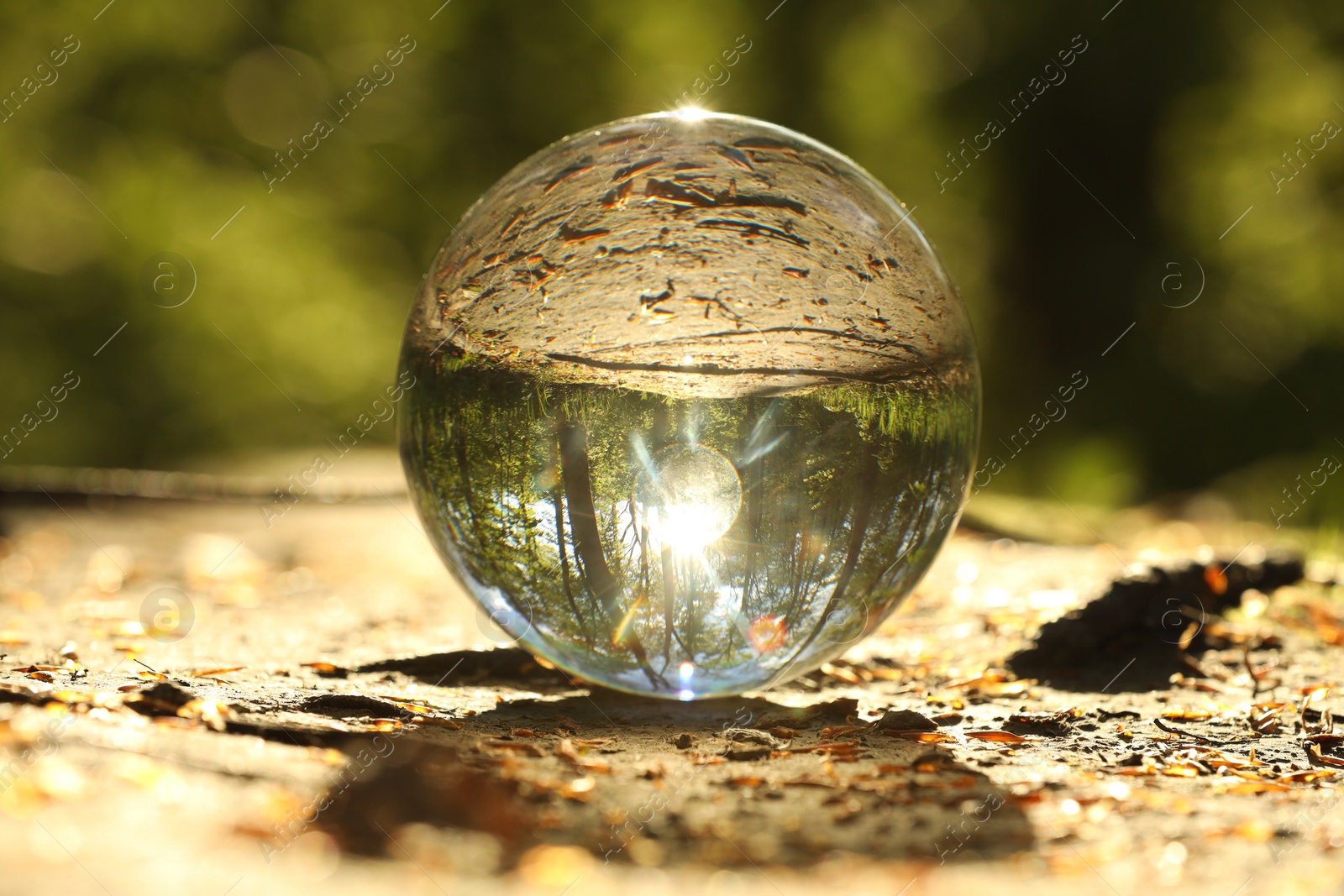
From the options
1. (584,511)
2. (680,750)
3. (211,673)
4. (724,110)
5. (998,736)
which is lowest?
(998,736)

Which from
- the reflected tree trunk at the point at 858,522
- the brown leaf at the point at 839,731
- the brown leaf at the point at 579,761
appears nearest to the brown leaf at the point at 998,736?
the brown leaf at the point at 839,731

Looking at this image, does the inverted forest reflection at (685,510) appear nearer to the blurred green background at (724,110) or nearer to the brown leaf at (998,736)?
the brown leaf at (998,736)

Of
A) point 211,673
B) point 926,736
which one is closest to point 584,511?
point 926,736

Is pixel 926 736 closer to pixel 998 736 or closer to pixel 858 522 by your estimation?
pixel 998 736

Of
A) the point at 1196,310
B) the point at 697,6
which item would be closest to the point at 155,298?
the point at 697,6

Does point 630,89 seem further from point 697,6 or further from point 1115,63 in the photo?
point 1115,63
